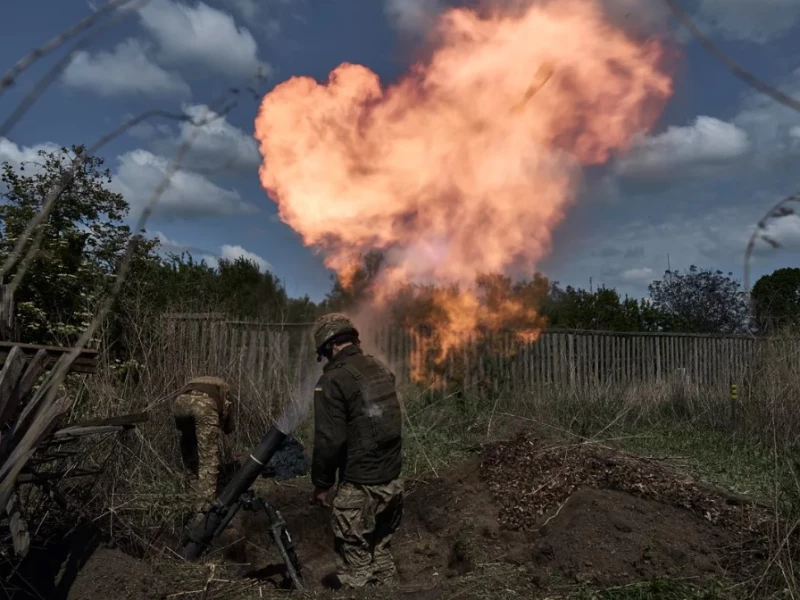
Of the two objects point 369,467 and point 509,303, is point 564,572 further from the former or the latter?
point 509,303

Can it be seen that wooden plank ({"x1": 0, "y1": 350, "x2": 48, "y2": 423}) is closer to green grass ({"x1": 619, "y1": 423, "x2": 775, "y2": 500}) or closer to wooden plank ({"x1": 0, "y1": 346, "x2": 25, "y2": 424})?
wooden plank ({"x1": 0, "y1": 346, "x2": 25, "y2": 424})

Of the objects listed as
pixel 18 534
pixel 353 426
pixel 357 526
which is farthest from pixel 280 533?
pixel 18 534

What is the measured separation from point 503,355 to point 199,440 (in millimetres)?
6895

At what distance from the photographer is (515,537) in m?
6.45

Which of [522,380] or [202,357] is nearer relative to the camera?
[202,357]

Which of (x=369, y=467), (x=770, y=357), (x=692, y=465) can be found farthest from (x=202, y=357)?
(x=770, y=357)

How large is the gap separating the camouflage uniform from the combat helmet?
239 centimetres

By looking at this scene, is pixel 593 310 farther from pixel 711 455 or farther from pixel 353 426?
pixel 353 426

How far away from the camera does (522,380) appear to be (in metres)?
12.6

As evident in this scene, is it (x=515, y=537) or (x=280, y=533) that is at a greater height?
(x=280, y=533)

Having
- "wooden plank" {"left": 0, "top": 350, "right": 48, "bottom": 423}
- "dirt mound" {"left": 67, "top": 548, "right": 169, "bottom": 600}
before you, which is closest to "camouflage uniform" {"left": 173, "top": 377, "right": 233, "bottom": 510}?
"dirt mound" {"left": 67, "top": 548, "right": 169, "bottom": 600}

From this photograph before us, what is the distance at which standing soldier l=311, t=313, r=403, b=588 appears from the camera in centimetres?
509

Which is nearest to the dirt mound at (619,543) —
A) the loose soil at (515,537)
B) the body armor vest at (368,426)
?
the loose soil at (515,537)

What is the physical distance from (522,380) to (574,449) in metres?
4.34
